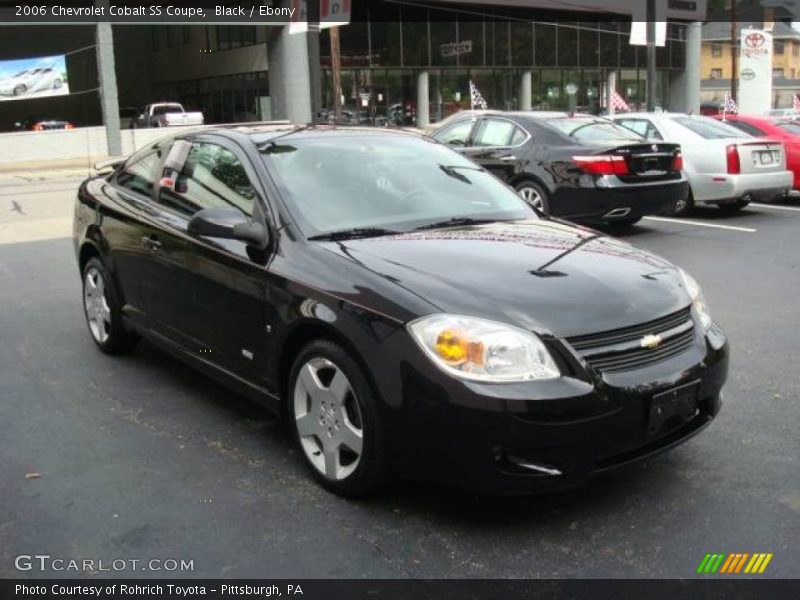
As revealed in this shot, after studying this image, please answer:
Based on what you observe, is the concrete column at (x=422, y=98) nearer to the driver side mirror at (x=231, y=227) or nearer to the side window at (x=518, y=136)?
the side window at (x=518, y=136)

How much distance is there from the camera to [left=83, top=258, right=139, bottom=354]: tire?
217 inches

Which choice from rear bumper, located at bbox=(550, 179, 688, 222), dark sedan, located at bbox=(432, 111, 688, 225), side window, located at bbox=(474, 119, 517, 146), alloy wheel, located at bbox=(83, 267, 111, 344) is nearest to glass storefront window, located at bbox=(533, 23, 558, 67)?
side window, located at bbox=(474, 119, 517, 146)

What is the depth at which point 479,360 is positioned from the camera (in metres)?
3.09

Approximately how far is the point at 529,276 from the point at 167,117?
112ft

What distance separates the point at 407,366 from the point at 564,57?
151 ft

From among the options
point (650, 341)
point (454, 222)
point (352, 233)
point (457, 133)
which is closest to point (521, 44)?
point (457, 133)

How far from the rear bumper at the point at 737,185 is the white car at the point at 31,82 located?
87.8ft

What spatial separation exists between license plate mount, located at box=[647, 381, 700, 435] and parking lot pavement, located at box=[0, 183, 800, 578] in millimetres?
389

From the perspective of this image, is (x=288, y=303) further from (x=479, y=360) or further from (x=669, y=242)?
(x=669, y=242)

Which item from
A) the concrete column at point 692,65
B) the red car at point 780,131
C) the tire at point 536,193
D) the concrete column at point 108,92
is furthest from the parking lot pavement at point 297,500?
the concrete column at point 692,65

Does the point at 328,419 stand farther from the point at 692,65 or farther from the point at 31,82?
the point at 692,65

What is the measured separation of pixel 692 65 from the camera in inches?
2014

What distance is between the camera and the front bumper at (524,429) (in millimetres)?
3012
